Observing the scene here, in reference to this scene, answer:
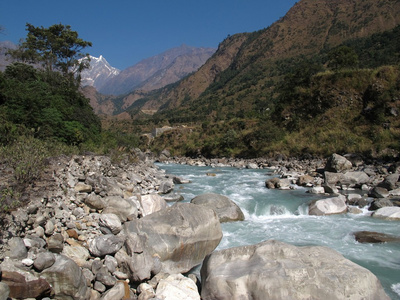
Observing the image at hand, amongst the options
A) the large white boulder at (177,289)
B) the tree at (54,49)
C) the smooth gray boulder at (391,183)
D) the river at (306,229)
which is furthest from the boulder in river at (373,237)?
the tree at (54,49)

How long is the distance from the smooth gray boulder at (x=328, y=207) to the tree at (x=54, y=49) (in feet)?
94.1

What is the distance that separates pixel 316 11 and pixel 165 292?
127066 mm

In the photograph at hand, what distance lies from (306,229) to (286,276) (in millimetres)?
4917

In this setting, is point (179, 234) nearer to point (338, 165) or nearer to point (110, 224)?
point (110, 224)

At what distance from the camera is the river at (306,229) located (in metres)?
6.58

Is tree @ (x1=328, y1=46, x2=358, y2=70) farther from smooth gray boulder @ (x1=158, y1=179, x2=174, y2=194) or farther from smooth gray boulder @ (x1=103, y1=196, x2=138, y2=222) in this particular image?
smooth gray boulder @ (x1=103, y1=196, x2=138, y2=222)

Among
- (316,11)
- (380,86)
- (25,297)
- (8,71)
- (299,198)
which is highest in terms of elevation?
(316,11)

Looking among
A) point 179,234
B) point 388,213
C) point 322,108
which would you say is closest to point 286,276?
point 179,234

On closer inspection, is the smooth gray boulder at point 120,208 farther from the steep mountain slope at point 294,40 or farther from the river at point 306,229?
the steep mountain slope at point 294,40

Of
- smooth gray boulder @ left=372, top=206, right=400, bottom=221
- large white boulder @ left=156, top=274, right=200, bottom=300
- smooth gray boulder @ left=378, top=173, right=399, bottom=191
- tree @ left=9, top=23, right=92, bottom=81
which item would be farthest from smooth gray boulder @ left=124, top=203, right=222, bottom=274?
tree @ left=9, top=23, right=92, bottom=81

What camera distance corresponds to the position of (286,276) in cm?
445

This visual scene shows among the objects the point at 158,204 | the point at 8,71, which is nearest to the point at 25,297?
the point at 158,204

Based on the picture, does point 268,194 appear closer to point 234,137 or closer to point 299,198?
point 299,198

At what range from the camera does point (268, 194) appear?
532 inches
